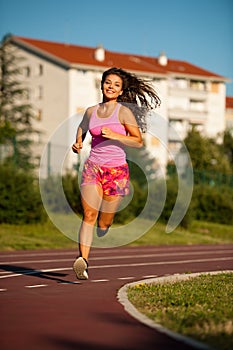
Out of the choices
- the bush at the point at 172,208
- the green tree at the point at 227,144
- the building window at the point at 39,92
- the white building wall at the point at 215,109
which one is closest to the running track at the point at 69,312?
the bush at the point at 172,208

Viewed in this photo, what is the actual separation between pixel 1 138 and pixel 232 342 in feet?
91.3

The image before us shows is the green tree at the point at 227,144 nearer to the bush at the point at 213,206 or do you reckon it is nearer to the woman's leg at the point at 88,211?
the bush at the point at 213,206

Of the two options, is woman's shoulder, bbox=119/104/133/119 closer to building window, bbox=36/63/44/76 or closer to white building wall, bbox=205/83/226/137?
building window, bbox=36/63/44/76

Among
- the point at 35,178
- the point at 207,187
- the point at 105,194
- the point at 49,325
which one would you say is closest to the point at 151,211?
the point at 35,178

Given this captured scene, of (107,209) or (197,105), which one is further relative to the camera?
(197,105)

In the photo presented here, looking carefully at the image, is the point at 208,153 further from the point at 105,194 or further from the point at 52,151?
the point at 105,194

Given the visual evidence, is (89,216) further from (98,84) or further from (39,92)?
(39,92)

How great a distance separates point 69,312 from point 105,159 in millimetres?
2746

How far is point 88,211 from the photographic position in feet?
35.1

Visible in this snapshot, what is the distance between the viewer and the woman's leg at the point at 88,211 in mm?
10672

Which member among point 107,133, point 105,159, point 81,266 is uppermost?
point 107,133

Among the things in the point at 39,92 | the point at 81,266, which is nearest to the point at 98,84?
the point at 39,92

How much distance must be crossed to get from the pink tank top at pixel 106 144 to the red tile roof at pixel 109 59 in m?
76.3

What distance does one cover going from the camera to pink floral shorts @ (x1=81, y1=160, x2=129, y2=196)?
10.7m
